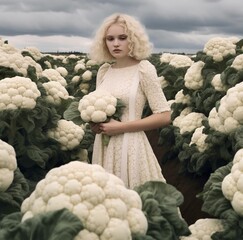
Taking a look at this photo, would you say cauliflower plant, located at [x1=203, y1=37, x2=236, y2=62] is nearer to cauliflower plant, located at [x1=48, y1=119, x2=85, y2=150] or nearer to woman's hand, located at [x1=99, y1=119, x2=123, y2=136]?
cauliflower plant, located at [x1=48, y1=119, x2=85, y2=150]

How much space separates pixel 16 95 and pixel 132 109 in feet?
4.15

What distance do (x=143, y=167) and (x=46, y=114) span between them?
4.49 feet

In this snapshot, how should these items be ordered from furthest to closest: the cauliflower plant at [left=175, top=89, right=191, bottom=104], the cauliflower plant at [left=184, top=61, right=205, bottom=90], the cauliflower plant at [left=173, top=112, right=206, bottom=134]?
1. the cauliflower plant at [left=175, top=89, right=191, bottom=104]
2. the cauliflower plant at [left=184, top=61, right=205, bottom=90]
3. the cauliflower plant at [left=173, top=112, right=206, bottom=134]

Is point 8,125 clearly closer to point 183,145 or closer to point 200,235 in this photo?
point 200,235

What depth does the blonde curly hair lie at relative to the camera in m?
5.37

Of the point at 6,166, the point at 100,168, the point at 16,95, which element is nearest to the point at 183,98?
the point at 16,95

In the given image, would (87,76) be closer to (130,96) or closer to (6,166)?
(130,96)

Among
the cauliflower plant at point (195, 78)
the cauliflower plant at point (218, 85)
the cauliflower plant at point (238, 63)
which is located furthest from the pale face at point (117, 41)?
the cauliflower plant at point (195, 78)

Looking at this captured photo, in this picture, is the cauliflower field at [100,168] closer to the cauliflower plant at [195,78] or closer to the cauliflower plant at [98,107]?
the cauliflower plant at [195,78]

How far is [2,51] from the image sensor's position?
A: 755cm

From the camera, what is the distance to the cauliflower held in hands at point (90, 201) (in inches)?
107

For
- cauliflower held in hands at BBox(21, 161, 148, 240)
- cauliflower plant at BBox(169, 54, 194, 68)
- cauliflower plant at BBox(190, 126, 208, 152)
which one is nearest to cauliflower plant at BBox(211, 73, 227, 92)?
cauliflower plant at BBox(190, 126, 208, 152)

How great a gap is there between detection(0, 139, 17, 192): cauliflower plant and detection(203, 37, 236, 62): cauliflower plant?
610 cm

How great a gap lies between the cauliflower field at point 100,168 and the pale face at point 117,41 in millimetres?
774
